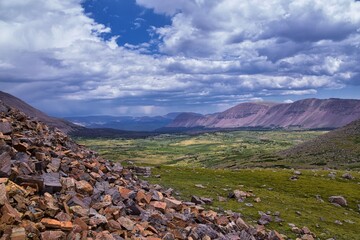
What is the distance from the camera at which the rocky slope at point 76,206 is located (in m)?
21.7

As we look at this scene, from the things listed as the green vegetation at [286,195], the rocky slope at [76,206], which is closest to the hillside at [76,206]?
the rocky slope at [76,206]

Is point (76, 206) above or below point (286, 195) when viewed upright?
above

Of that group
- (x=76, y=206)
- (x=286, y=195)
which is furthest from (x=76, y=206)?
(x=286, y=195)

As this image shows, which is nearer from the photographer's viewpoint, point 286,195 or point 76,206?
point 76,206

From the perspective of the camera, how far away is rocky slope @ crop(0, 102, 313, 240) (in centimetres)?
2166

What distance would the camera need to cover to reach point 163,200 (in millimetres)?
34875

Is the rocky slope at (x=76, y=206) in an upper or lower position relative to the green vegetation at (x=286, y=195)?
upper

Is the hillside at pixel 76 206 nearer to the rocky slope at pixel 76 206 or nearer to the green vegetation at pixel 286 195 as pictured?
the rocky slope at pixel 76 206

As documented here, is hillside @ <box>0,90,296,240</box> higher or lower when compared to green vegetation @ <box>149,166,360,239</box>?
higher

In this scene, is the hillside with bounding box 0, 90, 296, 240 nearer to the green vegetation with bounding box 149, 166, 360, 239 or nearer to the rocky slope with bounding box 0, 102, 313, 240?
the rocky slope with bounding box 0, 102, 313, 240

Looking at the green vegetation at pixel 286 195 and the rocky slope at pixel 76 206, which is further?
the green vegetation at pixel 286 195

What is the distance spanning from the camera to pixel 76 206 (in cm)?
2528

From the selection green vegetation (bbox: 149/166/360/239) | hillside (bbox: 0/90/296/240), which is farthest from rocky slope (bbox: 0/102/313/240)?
green vegetation (bbox: 149/166/360/239)

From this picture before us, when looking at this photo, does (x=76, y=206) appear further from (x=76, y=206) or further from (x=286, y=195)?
(x=286, y=195)
